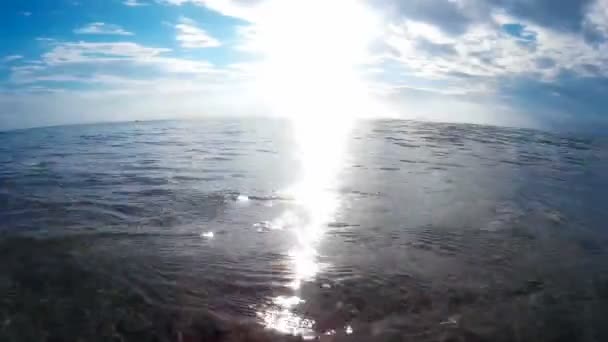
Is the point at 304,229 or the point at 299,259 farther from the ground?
the point at 304,229

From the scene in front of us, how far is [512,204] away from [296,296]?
7.05m

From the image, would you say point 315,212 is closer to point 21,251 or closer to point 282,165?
point 21,251

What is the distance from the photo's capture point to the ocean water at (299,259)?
402 centimetres

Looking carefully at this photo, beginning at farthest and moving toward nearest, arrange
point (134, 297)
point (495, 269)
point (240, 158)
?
point (240, 158) < point (495, 269) < point (134, 297)

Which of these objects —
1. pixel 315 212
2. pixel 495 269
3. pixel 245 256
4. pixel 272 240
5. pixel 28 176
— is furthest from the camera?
pixel 28 176

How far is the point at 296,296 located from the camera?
4.56 meters

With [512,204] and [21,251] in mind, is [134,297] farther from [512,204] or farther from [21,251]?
[512,204]

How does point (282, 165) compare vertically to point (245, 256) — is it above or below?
above

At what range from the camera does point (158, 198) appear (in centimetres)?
887

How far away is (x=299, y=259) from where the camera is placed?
565 cm

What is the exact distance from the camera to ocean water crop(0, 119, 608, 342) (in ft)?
13.2

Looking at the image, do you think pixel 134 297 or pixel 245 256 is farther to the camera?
pixel 245 256

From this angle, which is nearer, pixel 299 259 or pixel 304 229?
pixel 299 259

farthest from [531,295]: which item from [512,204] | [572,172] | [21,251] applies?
[572,172]
